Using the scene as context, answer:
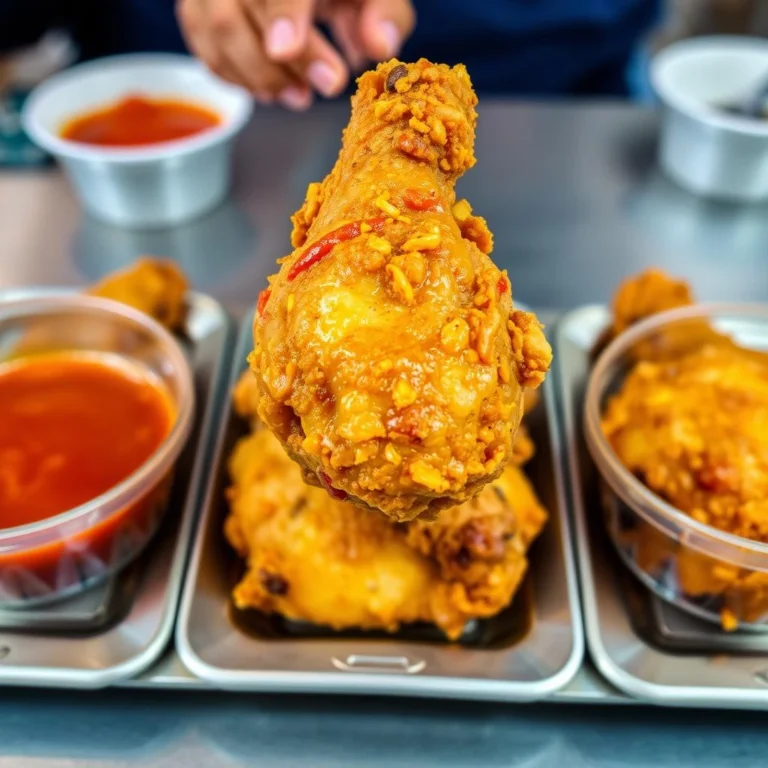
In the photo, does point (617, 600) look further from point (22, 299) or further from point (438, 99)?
point (22, 299)

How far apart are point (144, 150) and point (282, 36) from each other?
2.17 feet

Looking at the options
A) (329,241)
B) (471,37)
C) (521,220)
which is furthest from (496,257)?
(329,241)

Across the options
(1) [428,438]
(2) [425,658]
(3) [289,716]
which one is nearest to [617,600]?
(2) [425,658]

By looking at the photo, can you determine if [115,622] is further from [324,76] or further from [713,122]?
[713,122]

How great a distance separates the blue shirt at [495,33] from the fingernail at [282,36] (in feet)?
3.50

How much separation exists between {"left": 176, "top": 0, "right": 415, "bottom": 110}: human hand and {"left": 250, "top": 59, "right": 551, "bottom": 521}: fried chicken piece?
0.73 m

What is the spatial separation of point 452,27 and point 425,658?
6.86ft

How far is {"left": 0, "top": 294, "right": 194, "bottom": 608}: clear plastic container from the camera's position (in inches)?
45.9

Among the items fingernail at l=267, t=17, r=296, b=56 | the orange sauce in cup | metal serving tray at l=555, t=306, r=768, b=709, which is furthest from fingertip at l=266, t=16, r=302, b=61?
metal serving tray at l=555, t=306, r=768, b=709

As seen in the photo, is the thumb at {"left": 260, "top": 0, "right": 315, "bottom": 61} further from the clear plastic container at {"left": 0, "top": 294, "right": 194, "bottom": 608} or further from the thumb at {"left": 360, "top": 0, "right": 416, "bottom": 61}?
the clear plastic container at {"left": 0, "top": 294, "right": 194, "bottom": 608}

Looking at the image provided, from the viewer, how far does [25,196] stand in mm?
2398

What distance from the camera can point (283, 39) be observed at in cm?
147

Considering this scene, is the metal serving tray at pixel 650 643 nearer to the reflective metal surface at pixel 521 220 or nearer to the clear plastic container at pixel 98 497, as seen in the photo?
the clear plastic container at pixel 98 497

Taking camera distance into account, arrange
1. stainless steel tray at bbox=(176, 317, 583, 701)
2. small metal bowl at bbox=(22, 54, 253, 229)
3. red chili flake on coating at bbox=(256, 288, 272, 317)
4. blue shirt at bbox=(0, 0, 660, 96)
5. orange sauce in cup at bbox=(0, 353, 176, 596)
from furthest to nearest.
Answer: blue shirt at bbox=(0, 0, 660, 96) → small metal bowl at bbox=(22, 54, 253, 229) → orange sauce in cup at bbox=(0, 353, 176, 596) → stainless steel tray at bbox=(176, 317, 583, 701) → red chili flake on coating at bbox=(256, 288, 272, 317)
